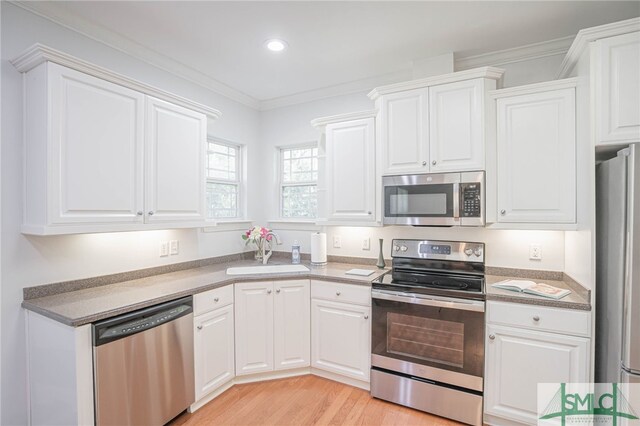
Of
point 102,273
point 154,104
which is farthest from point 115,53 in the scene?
point 102,273

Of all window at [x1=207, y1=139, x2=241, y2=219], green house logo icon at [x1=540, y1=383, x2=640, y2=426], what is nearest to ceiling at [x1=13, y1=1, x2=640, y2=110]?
window at [x1=207, y1=139, x2=241, y2=219]

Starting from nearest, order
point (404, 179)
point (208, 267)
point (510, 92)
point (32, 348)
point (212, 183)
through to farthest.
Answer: point (32, 348)
point (510, 92)
point (404, 179)
point (208, 267)
point (212, 183)

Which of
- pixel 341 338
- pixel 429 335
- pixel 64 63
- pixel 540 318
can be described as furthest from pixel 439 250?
pixel 64 63

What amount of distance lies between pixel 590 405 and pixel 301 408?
180 centimetres

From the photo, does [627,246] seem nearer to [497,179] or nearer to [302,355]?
[497,179]

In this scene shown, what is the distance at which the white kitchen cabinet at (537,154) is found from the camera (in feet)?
6.70

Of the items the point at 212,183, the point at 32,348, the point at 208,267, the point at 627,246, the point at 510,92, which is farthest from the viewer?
the point at 212,183

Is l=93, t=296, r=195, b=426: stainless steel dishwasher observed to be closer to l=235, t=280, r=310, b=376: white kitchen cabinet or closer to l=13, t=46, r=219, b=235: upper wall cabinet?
l=235, t=280, r=310, b=376: white kitchen cabinet

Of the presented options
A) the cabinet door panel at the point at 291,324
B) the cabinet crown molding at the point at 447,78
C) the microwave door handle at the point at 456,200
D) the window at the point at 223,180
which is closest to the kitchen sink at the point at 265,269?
the cabinet door panel at the point at 291,324

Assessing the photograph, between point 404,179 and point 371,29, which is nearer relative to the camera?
point 371,29

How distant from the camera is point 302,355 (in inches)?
105

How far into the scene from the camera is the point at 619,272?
64.6 inches

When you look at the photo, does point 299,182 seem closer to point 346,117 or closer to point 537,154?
point 346,117

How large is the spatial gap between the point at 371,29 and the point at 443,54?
0.72 meters
